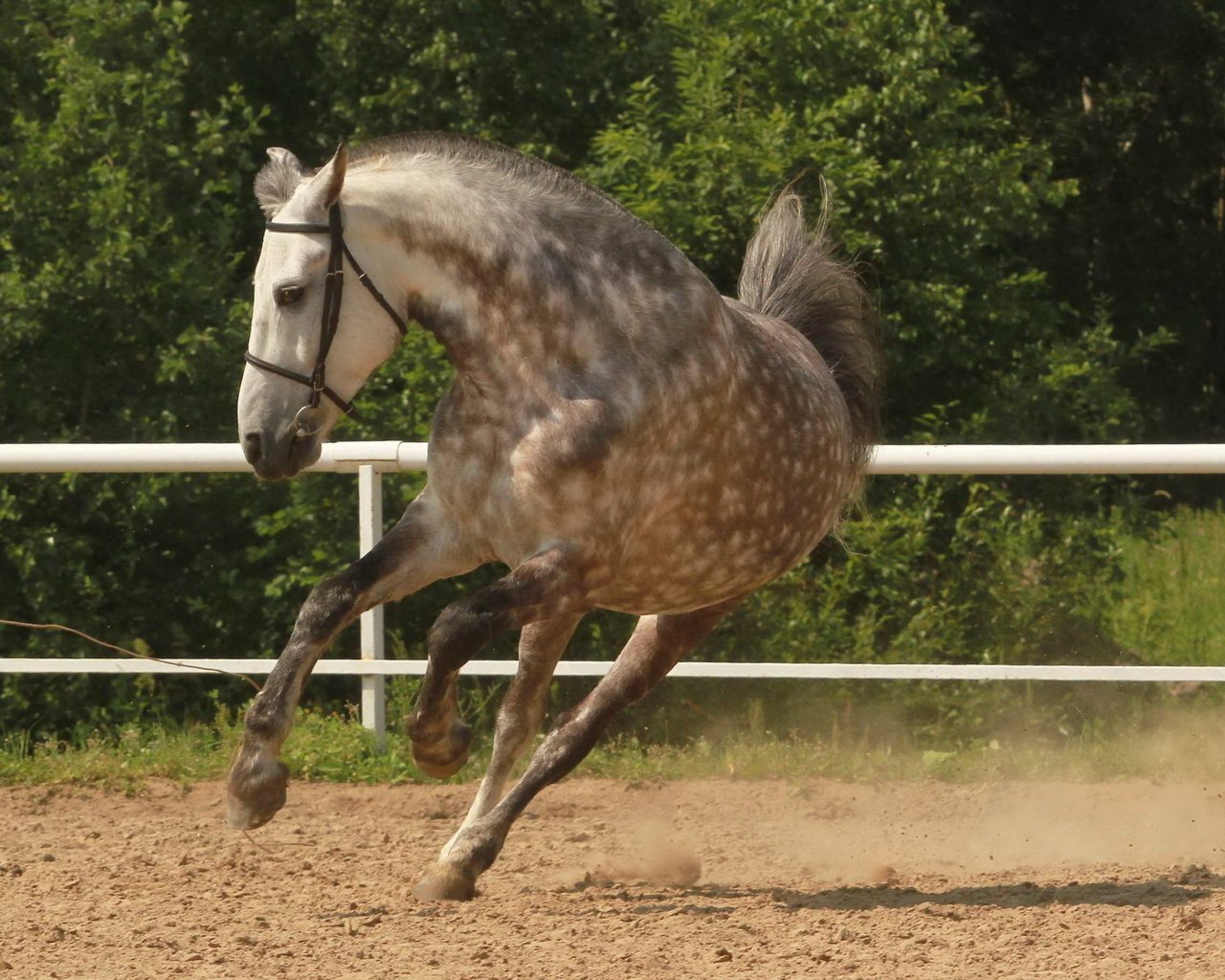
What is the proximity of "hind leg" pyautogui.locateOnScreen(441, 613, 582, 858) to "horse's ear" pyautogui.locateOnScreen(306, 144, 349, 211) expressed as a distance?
1.52 meters

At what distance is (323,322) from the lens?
13.7ft

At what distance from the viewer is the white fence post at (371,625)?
662 centimetres

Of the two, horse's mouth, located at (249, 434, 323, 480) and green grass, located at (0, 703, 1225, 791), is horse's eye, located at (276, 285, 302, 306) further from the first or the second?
green grass, located at (0, 703, 1225, 791)

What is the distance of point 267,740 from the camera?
4293 millimetres

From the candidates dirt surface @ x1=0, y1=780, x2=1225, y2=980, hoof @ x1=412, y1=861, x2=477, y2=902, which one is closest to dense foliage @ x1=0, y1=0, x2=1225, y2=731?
dirt surface @ x1=0, y1=780, x2=1225, y2=980

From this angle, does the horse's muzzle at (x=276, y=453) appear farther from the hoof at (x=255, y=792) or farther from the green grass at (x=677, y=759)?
the green grass at (x=677, y=759)

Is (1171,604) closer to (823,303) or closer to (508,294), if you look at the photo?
(823,303)

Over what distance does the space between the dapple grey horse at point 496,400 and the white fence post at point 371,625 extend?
1918mm

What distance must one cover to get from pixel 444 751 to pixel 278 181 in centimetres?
155

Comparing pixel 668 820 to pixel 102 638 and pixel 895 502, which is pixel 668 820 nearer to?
pixel 895 502

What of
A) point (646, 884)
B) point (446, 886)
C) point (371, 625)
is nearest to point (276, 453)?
point (446, 886)

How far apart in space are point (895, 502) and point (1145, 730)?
1.59 metres

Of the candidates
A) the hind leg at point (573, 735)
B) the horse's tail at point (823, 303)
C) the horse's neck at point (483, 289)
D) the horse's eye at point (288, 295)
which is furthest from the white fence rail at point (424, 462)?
the horse's eye at point (288, 295)

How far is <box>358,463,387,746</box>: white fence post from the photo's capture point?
6.62 meters
